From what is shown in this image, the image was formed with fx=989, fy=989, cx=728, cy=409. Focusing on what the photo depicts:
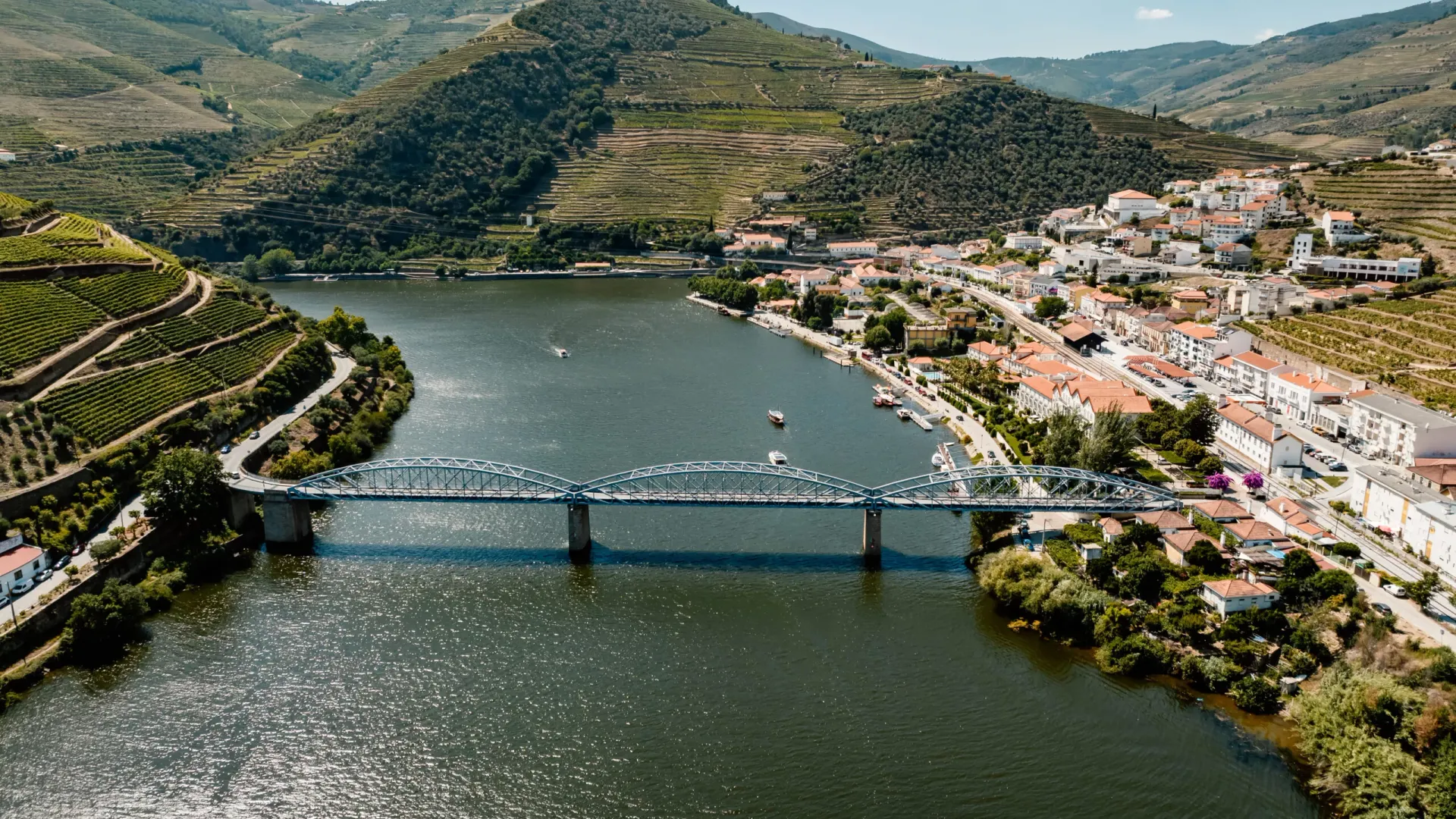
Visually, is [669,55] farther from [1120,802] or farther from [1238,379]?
[1120,802]

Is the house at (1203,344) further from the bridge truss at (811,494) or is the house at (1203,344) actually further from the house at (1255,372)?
the bridge truss at (811,494)

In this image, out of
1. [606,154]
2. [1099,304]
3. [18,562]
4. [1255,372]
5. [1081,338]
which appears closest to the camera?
[18,562]

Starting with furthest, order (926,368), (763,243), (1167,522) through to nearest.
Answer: (763,243), (926,368), (1167,522)

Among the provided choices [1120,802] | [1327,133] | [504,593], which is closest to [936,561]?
[1120,802]

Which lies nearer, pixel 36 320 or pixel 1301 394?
pixel 36 320

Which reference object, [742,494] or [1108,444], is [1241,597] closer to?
[1108,444]

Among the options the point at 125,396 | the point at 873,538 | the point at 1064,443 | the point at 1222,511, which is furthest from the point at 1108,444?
the point at 125,396
